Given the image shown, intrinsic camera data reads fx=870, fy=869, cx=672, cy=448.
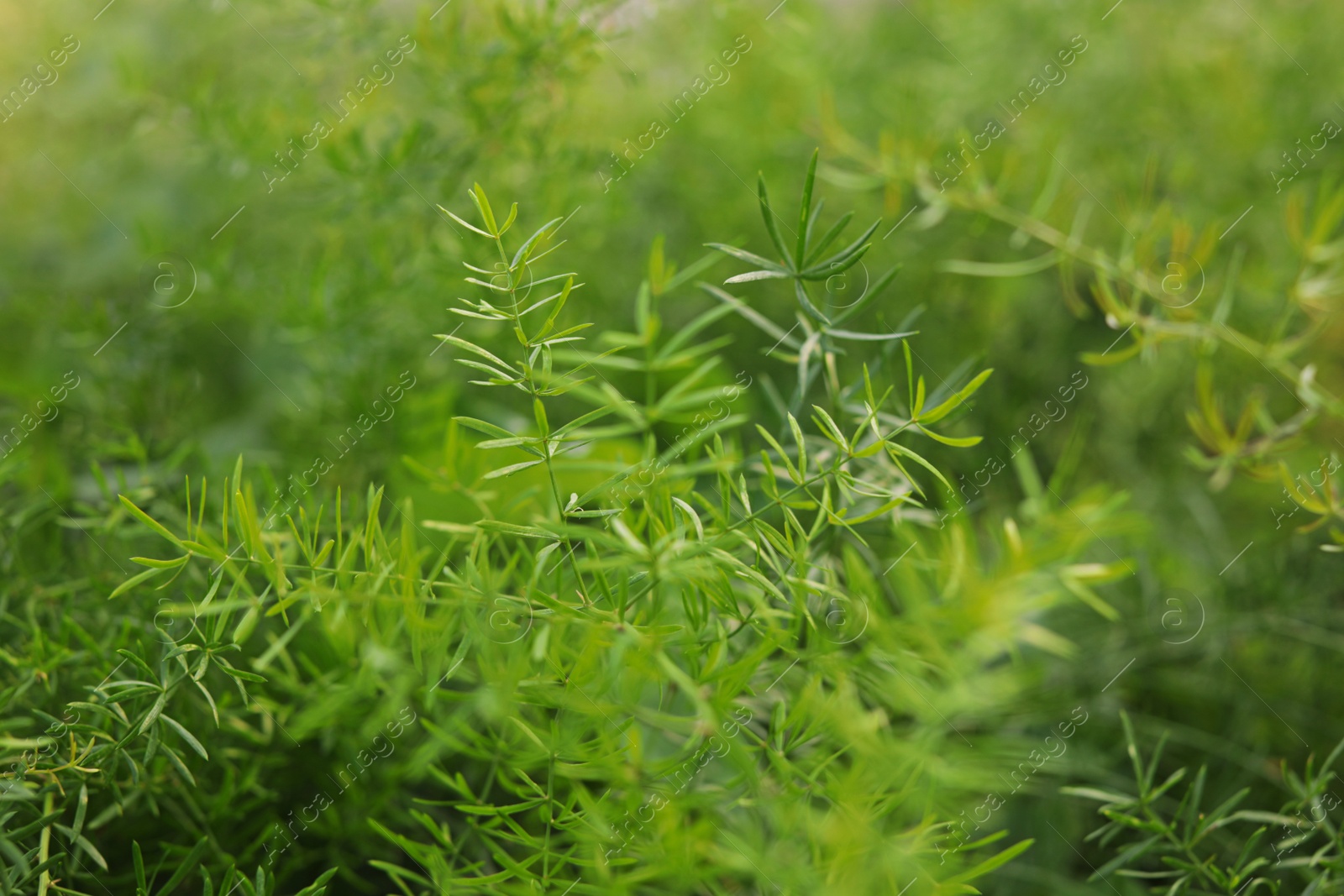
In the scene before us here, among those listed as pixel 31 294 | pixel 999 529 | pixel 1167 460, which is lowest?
pixel 1167 460

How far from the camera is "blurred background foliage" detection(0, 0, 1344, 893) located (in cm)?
35

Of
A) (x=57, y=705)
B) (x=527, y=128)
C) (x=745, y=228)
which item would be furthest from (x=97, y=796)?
(x=745, y=228)

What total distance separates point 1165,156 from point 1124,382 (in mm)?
209

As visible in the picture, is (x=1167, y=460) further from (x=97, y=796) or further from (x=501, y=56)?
(x=97, y=796)

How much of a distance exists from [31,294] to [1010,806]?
2.08 ft

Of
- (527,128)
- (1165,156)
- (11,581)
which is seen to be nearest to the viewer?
(11,581)

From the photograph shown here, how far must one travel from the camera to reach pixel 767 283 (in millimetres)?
594

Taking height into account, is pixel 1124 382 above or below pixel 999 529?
below

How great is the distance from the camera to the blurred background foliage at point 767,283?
1.16ft

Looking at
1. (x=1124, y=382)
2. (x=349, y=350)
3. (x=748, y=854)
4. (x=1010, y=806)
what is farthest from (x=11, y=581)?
(x=1124, y=382)

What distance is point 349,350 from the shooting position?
448mm

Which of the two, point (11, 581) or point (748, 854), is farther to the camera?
point (11, 581)

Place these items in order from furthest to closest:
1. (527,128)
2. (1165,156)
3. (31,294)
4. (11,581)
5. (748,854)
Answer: (1165,156)
(31,294)
(527,128)
(11,581)
(748,854)

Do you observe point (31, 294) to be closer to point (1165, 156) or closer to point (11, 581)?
point (11, 581)
